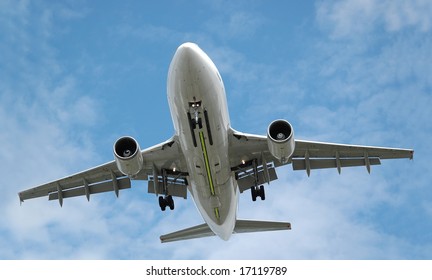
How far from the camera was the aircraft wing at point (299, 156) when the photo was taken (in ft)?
80.2

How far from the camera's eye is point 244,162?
2544 cm

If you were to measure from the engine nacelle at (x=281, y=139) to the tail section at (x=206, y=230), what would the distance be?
18.9 feet

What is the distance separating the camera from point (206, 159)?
74.1 feet

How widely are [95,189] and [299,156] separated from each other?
8835mm

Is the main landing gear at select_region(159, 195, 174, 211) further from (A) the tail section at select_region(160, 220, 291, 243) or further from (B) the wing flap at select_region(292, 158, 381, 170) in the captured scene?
(B) the wing flap at select_region(292, 158, 381, 170)

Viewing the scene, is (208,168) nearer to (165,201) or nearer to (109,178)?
(165,201)

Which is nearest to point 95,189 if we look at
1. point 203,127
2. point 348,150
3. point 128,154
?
point 128,154

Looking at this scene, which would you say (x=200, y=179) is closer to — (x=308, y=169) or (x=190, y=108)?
(x=190, y=108)

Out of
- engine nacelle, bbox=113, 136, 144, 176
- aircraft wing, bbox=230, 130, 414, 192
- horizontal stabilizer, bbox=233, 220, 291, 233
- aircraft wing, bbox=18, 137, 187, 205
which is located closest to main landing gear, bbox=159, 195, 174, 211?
aircraft wing, bbox=18, 137, 187, 205

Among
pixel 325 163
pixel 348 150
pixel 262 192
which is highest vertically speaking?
pixel 348 150

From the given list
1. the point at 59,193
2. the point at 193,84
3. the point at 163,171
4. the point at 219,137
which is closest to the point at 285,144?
the point at 219,137

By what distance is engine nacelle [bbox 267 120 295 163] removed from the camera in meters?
22.1

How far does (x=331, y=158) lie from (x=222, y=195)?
5.21 m

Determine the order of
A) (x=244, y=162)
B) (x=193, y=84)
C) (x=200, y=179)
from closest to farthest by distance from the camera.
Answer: (x=193, y=84) < (x=200, y=179) < (x=244, y=162)
